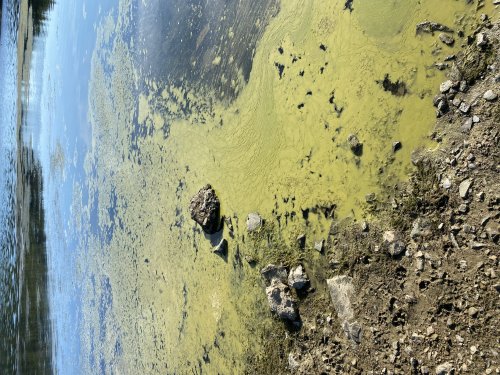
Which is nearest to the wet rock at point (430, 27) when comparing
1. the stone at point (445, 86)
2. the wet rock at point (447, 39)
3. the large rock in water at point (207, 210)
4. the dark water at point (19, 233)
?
the wet rock at point (447, 39)

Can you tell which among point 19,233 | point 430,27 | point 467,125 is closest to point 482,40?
point 430,27

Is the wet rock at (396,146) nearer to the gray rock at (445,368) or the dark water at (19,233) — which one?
the gray rock at (445,368)

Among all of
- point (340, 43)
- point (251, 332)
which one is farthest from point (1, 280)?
point (340, 43)

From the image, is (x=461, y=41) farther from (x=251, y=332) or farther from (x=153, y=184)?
(x=153, y=184)

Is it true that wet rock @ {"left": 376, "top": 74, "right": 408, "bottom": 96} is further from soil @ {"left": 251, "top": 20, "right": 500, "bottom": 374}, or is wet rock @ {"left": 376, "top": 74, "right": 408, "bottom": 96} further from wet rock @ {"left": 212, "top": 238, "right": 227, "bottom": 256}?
wet rock @ {"left": 212, "top": 238, "right": 227, "bottom": 256}

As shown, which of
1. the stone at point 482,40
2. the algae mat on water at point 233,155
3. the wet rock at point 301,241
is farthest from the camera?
the wet rock at point 301,241
